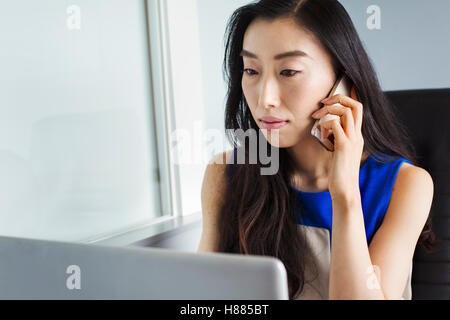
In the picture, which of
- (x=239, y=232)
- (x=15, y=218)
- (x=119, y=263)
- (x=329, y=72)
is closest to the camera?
(x=119, y=263)

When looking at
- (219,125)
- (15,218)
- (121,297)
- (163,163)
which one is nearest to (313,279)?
(121,297)

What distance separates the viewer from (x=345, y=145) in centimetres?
97

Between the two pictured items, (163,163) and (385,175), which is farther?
(163,163)

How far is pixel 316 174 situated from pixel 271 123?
25cm

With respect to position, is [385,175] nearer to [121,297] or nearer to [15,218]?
[121,297]

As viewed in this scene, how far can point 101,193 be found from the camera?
1824mm

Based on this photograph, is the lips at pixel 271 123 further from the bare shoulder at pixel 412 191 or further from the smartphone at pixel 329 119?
the bare shoulder at pixel 412 191

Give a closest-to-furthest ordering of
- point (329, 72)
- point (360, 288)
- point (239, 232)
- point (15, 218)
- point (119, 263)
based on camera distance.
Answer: point (119, 263), point (360, 288), point (329, 72), point (239, 232), point (15, 218)

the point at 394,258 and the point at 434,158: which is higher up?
the point at 434,158

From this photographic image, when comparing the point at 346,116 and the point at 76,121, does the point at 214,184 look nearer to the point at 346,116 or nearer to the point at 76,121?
the point at 346,116

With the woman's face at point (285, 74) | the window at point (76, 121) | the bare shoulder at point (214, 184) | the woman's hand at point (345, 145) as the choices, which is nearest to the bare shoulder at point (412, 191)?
the woman's hand at point (345, 145)

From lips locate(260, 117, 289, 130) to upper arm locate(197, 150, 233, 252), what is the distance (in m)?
0.27

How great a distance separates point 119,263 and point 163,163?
1801mm

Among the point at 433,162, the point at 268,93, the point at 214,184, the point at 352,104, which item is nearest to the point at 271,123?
the point at 268,93
